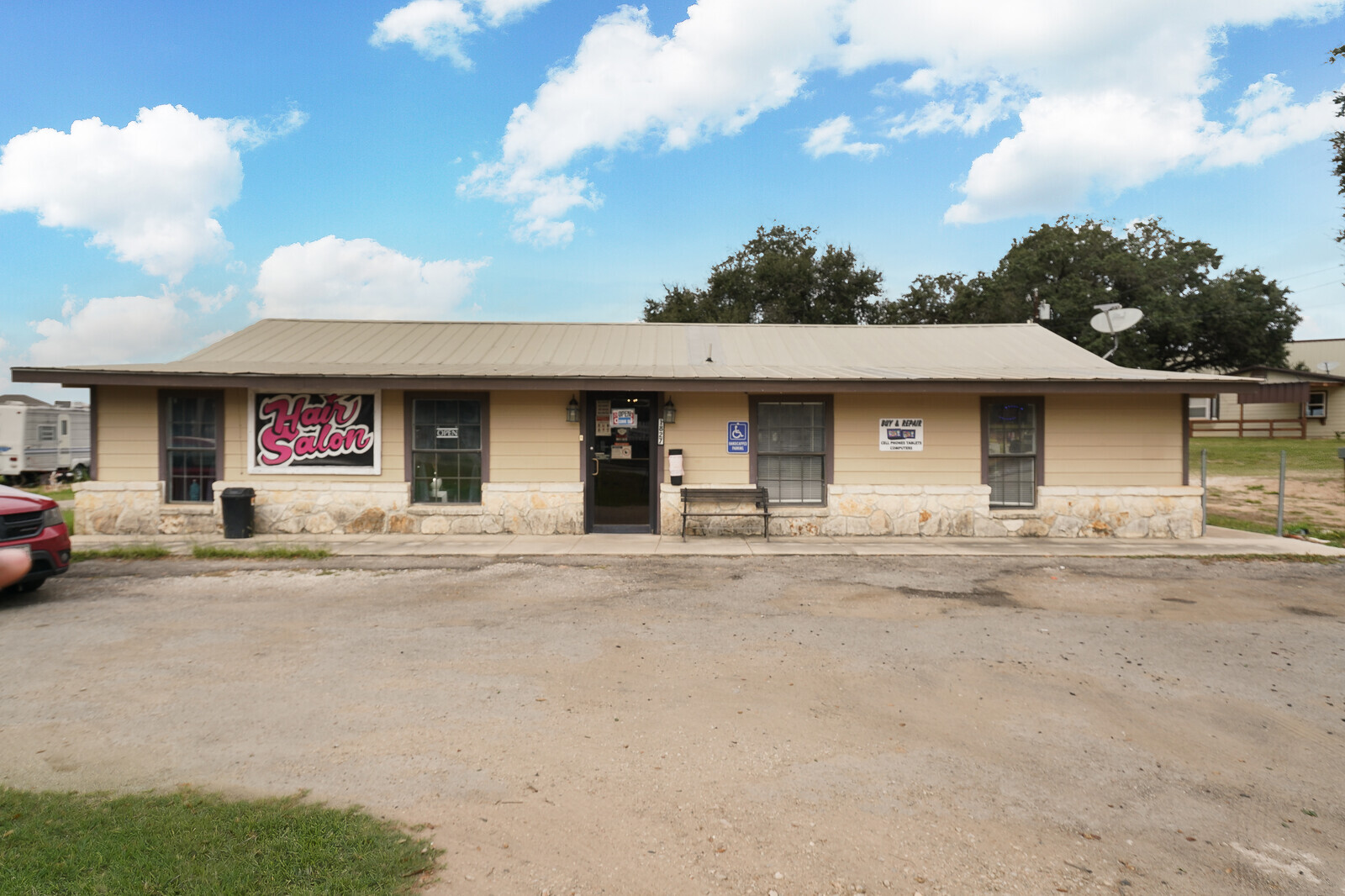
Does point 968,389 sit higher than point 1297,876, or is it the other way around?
point 968,389

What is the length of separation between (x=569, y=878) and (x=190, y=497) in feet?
40.4

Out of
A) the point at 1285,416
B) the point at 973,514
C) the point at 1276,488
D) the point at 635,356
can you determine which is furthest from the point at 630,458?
the point at 1285,416

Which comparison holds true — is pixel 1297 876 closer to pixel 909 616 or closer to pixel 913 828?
pixel 913 828

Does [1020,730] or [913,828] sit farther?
[1020,730]

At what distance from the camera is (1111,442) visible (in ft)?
40.0

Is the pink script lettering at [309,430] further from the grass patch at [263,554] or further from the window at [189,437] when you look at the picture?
the grass patch at [263,554]

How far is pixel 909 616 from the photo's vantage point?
7.11 m

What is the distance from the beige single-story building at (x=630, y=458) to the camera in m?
12.1

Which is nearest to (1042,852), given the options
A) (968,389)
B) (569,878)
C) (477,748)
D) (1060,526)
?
(569,878)

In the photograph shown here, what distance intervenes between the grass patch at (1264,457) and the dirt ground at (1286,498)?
30.9 inches

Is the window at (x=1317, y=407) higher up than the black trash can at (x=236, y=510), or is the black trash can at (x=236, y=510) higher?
the window at (x=1317, y=407)

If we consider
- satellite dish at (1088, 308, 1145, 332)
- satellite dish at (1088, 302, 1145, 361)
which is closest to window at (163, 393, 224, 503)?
satellite dish at (1088, 302, 1145, 361)

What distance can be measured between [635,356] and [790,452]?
358 cm

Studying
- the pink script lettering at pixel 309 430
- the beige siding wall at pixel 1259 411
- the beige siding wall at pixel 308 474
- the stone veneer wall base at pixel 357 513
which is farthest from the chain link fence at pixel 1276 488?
the pink script lettering at pixel 309 430
